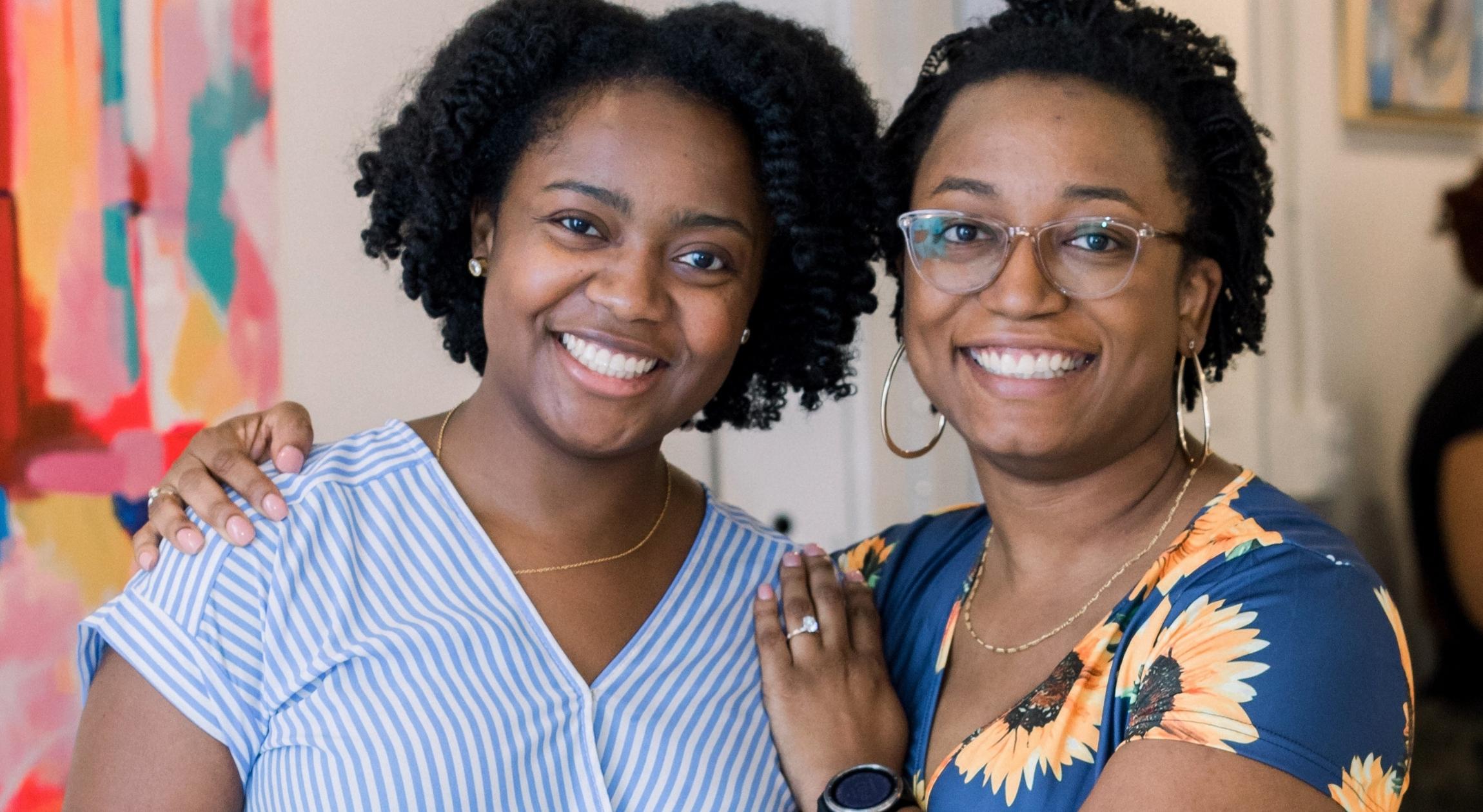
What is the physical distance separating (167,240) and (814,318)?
0.90 metres

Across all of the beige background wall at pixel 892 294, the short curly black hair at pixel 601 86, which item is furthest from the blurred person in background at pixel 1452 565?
the short curly black hair at pixel 601 86

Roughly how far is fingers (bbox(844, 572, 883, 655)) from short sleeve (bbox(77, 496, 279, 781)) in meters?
0.75

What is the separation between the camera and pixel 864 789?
5.28 feet

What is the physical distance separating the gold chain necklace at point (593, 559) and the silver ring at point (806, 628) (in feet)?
0.77

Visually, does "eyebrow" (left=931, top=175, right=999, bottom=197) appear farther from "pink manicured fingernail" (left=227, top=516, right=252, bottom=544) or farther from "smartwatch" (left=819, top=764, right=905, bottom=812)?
"pink manicured fingernail" (left=227, top=516, right=252, bottom=544)

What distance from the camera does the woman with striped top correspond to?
149cm

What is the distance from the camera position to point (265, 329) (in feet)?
6.72

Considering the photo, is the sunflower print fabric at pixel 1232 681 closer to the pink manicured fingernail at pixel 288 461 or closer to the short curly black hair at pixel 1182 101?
the short curly black hair at pixel 1182 101

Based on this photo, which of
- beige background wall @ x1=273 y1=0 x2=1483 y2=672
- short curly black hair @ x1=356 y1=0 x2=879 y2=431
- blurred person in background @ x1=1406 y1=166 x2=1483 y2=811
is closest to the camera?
short curly black hair @ x1=356 y1=0 x2=879 y2=431

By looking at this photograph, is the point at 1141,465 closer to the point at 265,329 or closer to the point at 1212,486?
the point at 1212,486

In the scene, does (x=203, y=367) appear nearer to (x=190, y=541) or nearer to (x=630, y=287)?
(x=190, y=541)

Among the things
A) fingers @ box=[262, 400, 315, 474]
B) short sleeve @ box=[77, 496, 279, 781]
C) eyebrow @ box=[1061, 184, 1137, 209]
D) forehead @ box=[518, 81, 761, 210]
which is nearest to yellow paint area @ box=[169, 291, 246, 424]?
fingers @ box=[262, 400, 315, 474]

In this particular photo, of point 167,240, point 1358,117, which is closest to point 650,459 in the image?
point 167,240

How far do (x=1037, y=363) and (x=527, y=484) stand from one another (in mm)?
656
